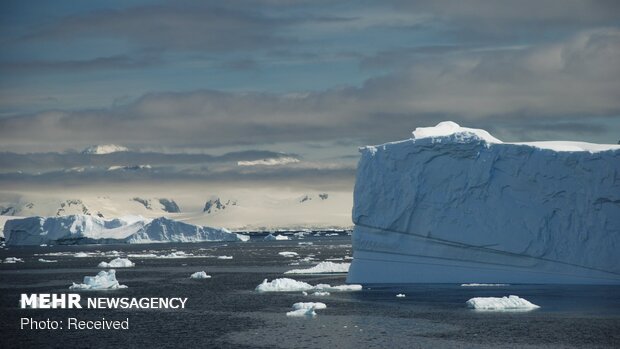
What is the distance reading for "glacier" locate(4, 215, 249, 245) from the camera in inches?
3922

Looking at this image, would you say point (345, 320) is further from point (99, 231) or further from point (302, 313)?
point (99, 231)

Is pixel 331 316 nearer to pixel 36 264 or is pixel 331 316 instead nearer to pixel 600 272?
pixel 600 272

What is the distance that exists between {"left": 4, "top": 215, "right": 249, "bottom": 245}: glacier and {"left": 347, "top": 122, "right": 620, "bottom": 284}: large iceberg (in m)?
61.8

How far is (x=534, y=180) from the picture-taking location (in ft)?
121

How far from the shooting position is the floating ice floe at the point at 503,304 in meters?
30.5

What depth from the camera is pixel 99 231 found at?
102562 millimetres

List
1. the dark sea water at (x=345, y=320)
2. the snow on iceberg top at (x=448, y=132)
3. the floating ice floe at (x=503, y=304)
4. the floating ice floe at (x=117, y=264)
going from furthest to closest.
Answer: the floating ice floe at (x=117, y=264) → the snow on iceberg top at (x=448, y=132) → the floating ice floe at (x=503, y=304) → the dark sea water at (x=345, y=320)

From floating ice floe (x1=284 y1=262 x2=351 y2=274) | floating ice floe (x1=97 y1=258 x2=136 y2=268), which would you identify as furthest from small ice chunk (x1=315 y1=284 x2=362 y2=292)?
floating ice floe (x1=97 y1=258 x2=136 y2=268)

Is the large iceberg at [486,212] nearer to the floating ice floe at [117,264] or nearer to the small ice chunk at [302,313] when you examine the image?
the small ice chunk at [302,313]

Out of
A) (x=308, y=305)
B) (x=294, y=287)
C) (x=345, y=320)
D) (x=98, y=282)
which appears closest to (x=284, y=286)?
(x=294, y=287)

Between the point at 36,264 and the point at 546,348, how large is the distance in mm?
48131

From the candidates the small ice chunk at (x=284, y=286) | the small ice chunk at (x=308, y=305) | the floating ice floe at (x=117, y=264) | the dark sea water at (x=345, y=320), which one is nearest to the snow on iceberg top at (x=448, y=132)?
the dark sea water at (x=345, y=320)

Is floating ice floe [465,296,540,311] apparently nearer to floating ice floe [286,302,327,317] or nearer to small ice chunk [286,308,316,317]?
floating ice floe [286,302,327,317]

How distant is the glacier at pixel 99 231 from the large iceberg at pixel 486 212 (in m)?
61.8
